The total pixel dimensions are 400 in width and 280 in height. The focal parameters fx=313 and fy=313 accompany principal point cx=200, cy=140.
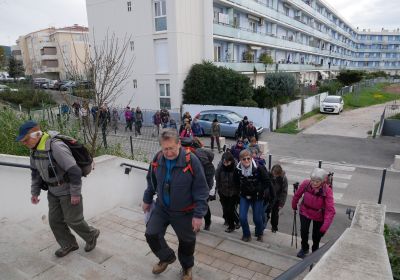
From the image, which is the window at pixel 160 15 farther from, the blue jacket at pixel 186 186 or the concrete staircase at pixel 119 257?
the blue jacket at pixel 186 186

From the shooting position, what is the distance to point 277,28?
3903 centimetres

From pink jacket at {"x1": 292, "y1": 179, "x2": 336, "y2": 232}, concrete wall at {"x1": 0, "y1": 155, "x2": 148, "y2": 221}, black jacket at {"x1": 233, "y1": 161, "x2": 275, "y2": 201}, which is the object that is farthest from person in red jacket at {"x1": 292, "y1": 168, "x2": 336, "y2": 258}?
concrete wall at {"x1": 0, "y1": 155, "x2": 148, "y2": 221}

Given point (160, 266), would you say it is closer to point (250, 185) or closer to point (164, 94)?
point (250, 185)

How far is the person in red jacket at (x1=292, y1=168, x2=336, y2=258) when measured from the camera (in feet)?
14.7

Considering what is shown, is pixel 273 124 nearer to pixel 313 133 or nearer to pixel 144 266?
pixel 313 133

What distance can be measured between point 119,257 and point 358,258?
2.80m

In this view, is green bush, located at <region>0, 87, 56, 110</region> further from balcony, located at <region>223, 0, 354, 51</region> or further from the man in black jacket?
the man in black jacket

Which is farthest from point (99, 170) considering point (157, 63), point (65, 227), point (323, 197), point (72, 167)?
point (157, 63)

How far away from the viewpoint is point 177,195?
3.18 meters

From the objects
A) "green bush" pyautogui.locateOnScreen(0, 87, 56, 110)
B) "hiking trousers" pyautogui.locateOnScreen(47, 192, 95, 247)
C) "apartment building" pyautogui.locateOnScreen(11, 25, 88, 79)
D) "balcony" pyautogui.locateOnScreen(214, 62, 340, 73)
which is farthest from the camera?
"apartment building" pyautogui.locateOnScreen(11, 25, 88, 79)

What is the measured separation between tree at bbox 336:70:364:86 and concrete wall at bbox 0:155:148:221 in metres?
44.2

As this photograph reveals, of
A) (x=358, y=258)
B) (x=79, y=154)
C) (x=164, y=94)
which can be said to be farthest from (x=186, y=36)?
(x=358, y=258)

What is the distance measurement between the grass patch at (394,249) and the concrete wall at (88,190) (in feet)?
14.2

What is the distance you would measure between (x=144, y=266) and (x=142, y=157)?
6.61 m
